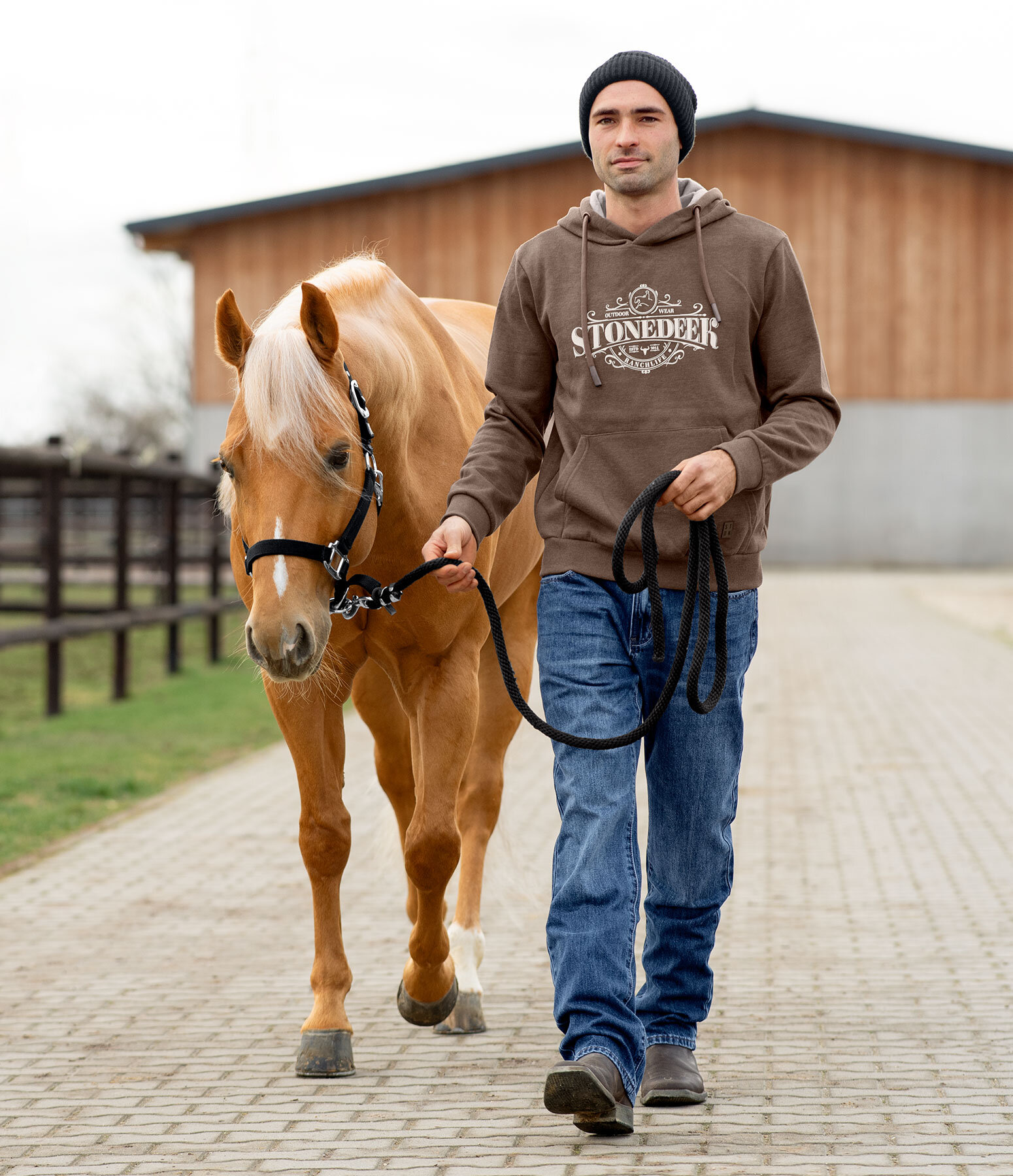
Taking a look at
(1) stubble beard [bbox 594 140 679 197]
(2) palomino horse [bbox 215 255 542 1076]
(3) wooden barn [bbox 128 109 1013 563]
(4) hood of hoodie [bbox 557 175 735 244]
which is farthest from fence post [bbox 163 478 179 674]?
(3) wooden barn [bbox 128 109 1013 563]

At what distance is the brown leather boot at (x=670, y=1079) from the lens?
10.3 ft

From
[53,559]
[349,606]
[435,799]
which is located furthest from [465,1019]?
[53,559]

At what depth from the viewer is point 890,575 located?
2953 centimetres

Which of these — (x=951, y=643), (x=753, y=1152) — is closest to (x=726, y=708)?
(x=753, y=1152)

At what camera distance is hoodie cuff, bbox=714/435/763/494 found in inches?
116

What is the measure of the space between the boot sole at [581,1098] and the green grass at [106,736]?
1555mm

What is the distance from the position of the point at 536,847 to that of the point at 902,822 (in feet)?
5.40

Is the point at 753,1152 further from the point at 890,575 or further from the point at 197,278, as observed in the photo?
the point at 197,278

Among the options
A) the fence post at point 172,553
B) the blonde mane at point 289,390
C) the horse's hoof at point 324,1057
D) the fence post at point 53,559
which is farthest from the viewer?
the fence post at point 172,553

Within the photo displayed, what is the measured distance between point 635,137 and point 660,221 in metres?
0.17

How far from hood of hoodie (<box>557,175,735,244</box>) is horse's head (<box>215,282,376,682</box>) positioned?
22.2 inches

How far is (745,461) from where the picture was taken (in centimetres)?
294

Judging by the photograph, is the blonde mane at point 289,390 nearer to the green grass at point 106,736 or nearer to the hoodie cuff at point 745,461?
the hoodie cuff at point 745,461

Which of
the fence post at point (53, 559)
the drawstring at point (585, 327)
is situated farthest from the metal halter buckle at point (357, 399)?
the fence post at point (53, 559)
